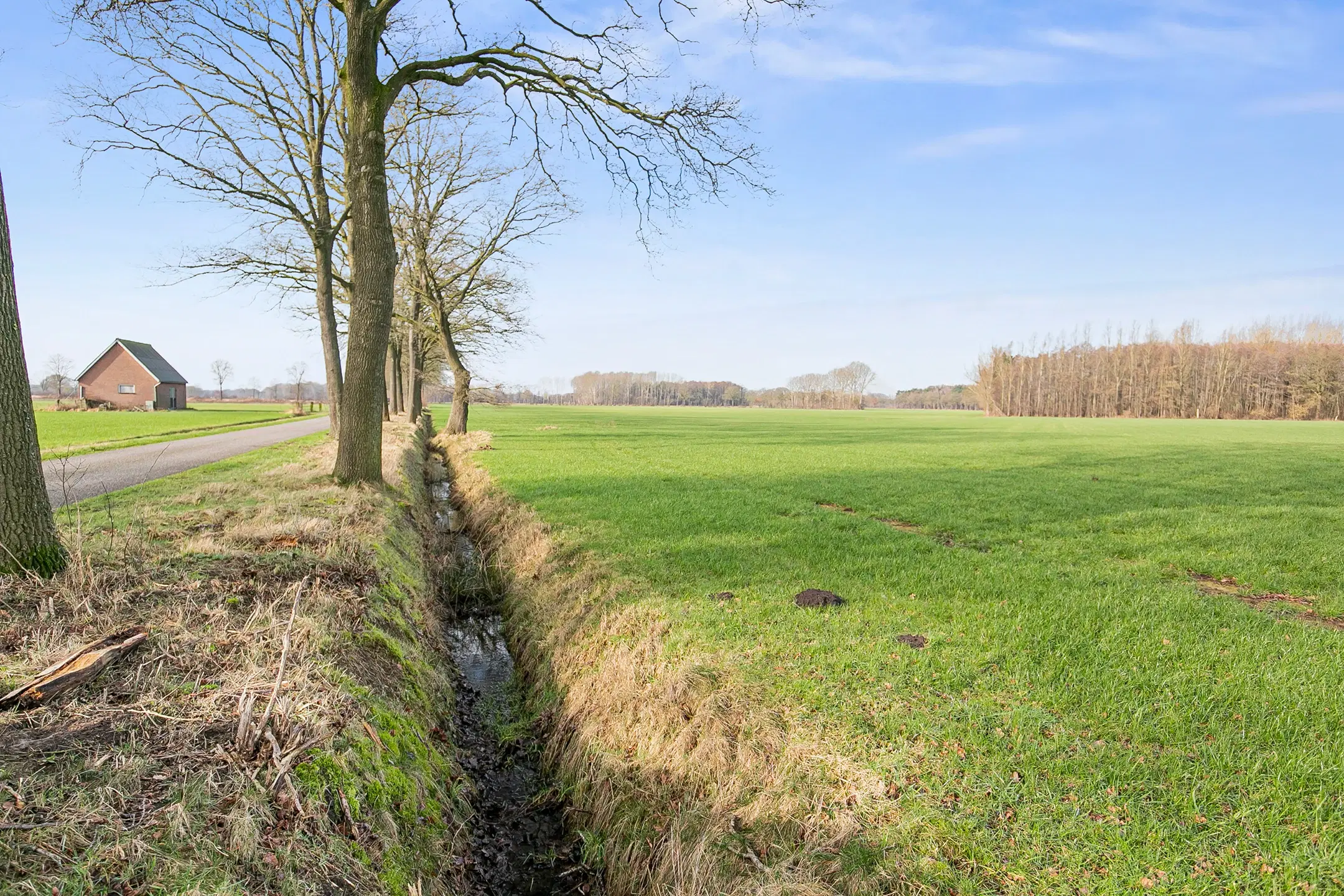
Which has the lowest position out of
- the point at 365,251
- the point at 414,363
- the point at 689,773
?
the point at 689,773

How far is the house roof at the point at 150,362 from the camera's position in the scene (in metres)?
56.9

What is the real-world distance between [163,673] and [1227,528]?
1400 cm

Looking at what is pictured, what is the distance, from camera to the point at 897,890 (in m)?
3.26

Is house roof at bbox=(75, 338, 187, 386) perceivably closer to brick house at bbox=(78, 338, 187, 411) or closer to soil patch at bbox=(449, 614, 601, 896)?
brick house at bbox=(78, 338, 187, 411)

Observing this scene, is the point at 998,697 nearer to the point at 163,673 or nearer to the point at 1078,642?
the point at 1078,642

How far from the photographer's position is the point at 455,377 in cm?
2762

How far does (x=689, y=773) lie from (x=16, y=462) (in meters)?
5.48

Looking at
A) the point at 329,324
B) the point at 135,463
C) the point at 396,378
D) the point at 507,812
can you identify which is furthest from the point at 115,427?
the point at 507,812

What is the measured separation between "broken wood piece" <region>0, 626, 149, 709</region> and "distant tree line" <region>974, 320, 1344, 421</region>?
111m

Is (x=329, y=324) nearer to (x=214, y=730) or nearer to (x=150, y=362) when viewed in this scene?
(x=214, y=730)

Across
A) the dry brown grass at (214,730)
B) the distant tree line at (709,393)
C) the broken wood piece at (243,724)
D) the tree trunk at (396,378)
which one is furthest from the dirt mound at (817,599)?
the distant tree line at (709,393)

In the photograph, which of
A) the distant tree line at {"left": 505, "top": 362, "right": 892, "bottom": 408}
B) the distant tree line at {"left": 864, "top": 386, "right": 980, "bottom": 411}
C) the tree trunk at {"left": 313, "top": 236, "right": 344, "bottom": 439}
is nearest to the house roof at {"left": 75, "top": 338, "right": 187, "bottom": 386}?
the tree trunk at {"left": 313, "top": 236, "right": 344, "bottom": 439}

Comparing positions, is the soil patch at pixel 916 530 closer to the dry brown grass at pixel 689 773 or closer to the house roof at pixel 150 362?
the dry brown grass at pixel 689 773

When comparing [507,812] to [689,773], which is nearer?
[689,773]
